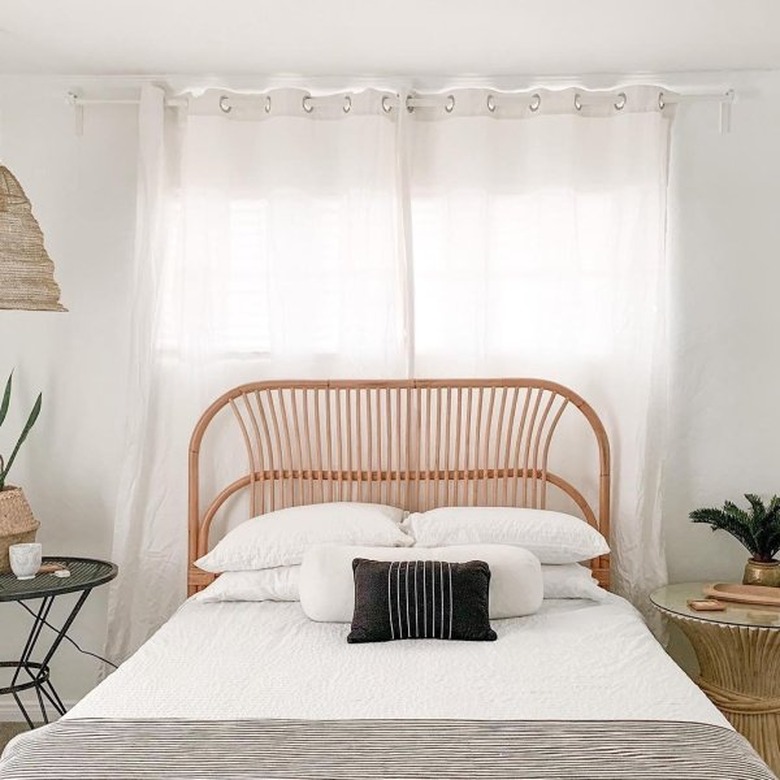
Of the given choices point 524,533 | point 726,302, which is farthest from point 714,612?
point 726,302

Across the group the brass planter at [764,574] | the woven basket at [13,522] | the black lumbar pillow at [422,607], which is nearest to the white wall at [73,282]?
the woven basket at [13,522]

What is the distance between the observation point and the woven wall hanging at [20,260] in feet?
10.8

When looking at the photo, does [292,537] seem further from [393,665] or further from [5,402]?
[5,402]

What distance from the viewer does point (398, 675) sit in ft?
9.12

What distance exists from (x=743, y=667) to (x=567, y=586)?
0.60 meters

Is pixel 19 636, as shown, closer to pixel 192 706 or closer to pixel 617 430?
pixel 192 706

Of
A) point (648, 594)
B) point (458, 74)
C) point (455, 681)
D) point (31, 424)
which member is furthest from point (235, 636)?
point (458, 74)

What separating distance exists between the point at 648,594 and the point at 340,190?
180 cm

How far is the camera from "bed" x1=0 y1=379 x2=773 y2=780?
224 centimetres

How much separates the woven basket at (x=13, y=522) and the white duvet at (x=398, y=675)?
68cm

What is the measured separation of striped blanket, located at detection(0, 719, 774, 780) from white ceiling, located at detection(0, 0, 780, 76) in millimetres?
2032

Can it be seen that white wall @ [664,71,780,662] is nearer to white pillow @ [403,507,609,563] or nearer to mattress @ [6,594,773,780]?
white pillow @ [403,507,609,563]

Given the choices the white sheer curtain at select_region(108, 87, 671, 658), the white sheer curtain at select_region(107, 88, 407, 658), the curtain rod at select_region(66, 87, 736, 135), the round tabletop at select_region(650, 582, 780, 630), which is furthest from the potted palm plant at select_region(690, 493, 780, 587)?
the curtain rod at select_region(66, 87, 736, 135)

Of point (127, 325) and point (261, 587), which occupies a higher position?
point (127, 325)
